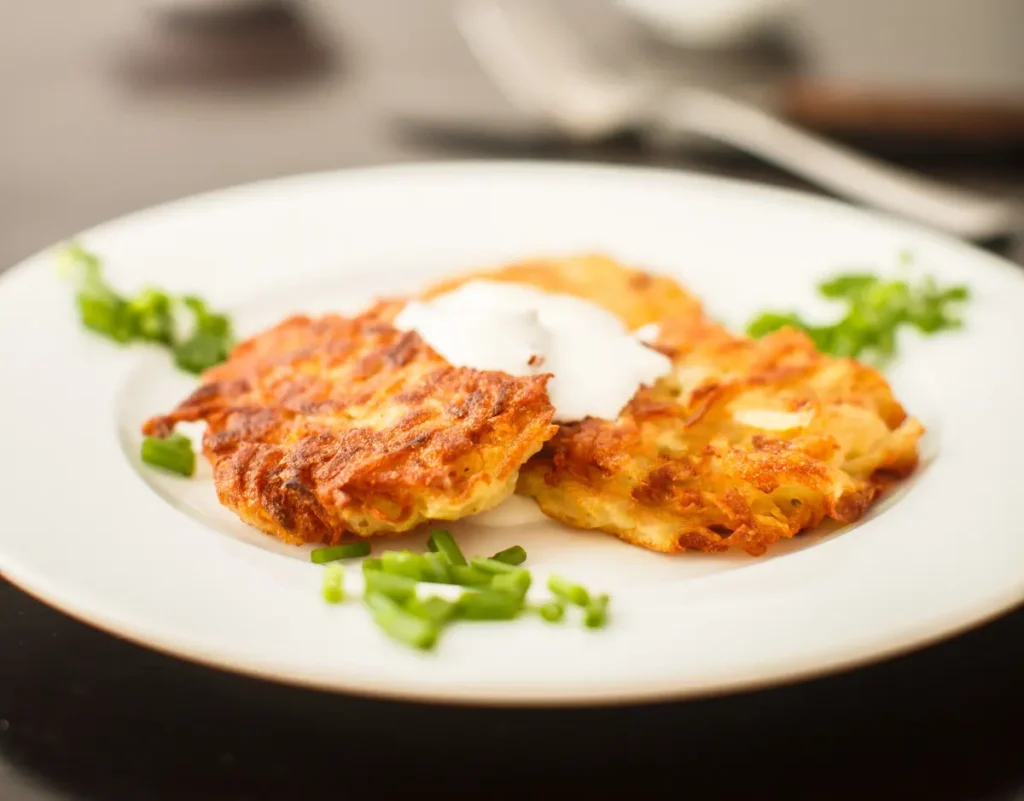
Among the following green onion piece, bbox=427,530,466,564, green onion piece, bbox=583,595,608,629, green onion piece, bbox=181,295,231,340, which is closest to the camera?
green onion piece, bbox=583,595,608,629

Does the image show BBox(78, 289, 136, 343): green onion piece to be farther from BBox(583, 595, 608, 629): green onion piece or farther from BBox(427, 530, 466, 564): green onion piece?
BBox(583, 595, 608, 629): green onion piece

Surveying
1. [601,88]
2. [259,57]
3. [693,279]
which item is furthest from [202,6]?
[693,279]

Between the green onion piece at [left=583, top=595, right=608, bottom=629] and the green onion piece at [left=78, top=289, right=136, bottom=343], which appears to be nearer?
the green onion piece at [left=583, top=595, right=608, bottom=629]

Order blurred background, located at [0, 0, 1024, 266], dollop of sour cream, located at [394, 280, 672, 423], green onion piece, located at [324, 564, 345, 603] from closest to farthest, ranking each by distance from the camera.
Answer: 1. green onion piece, located at [324, 564, 345, 603]
2. dollop of sour cream, located at [394, 280, 672, 423]
3. blurred background, located at [0, 0, 1024, 266]

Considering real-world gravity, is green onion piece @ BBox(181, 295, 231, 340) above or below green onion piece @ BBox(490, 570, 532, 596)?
below

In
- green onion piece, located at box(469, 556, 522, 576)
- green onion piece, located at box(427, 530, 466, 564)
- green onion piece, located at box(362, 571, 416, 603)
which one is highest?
green onion piece, located at box(362, 571, 416, 603)

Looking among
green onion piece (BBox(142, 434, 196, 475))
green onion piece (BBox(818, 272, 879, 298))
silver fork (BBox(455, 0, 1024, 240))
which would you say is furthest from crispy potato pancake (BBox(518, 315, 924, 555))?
silver fork (BBox(455, 0, 1024, 240))

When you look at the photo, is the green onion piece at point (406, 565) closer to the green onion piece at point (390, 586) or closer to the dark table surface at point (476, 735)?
the green onion piece at point (390, 586)
